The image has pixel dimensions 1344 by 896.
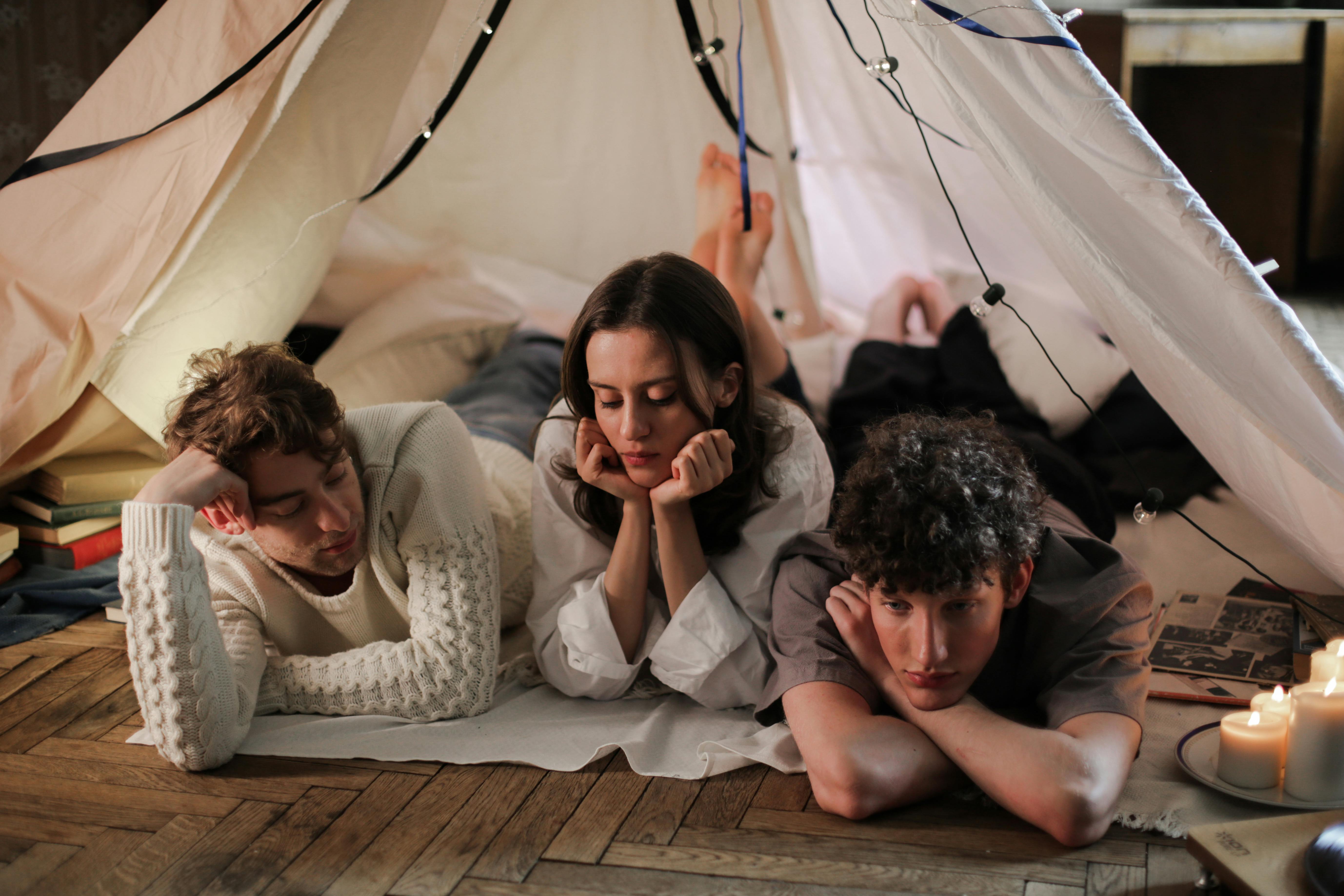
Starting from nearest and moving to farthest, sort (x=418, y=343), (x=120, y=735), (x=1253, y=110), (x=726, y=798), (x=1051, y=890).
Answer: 1. (x=1051, y=890)
2. (x=726, y=798)
3. (x=120, y=735)
4. (x=418, y=343)
5. (x=1253, y=110)

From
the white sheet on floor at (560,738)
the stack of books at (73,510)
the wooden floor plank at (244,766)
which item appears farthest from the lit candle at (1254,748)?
the stack of books at (73,510)

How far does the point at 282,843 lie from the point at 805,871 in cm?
58

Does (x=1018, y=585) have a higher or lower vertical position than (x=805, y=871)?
higher

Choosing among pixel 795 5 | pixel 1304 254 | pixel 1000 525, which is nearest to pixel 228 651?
pixel 1000 525

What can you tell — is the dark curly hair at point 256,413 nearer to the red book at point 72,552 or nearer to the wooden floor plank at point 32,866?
the wooden floor plank at point 32,866

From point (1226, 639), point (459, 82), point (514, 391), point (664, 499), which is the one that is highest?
point (459, 82)

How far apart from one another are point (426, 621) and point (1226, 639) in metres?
1.15

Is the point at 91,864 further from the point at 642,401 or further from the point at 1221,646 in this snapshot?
the point at 1221,646

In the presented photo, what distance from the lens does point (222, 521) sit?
142cm

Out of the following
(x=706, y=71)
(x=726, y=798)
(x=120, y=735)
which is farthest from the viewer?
(x=706, y=71)

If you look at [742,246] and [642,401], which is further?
[742,246]

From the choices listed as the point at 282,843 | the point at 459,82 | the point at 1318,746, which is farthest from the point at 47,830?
the point at 1318,746

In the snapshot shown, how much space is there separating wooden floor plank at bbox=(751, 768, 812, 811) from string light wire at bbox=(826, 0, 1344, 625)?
0.57 m

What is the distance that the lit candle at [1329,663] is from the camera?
4.28 feet
